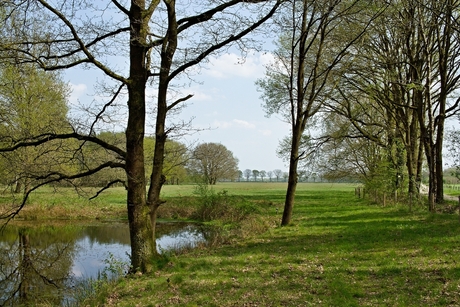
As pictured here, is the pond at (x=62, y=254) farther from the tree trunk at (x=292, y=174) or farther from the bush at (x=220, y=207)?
the tree trunk at (x=292, y=174)

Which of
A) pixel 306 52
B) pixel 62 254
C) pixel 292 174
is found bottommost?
pixel 62 254

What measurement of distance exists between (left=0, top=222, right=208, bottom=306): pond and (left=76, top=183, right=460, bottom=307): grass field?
210 centimetres

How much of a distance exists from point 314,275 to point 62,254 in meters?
11.3

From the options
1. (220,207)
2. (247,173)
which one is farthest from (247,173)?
(220,207)

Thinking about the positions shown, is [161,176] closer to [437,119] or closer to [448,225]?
[448,225]

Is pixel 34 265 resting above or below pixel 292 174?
below

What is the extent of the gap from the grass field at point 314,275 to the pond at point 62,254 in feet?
6.88

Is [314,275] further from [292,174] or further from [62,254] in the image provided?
[62,254]

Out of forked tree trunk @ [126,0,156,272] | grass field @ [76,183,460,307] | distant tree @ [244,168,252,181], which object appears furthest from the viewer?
distant tree @ [244,168,252,181]

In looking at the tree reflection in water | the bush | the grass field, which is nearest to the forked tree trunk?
the grass field

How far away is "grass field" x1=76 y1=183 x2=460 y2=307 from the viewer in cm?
651

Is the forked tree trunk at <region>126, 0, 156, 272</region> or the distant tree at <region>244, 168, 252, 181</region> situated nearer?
the forked tree trunk at <region>126, 0, 156, 272</region>

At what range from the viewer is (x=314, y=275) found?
7918mm

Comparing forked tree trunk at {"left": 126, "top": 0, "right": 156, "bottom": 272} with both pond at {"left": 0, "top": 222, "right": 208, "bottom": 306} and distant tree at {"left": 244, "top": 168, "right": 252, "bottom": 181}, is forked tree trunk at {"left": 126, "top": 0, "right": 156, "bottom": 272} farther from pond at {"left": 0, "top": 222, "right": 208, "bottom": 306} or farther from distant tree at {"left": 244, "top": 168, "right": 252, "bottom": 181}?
distant tree at {"left": 244, "top": 168, "right": 252, "bottom": 181}
